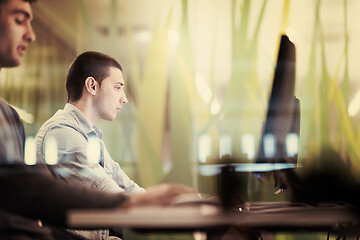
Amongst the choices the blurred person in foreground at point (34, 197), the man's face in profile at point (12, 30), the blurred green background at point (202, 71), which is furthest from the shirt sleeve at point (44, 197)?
the blurred green background at point (202, 71)

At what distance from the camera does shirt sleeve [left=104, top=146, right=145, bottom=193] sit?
7.27 ft

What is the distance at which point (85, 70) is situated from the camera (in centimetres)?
221

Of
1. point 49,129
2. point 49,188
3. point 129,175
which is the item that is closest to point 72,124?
point 49,129

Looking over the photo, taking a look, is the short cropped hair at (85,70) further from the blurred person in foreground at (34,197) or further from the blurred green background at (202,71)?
the blurred person in foreground at (34,197)

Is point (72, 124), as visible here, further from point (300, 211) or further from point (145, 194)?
point (300, 211)

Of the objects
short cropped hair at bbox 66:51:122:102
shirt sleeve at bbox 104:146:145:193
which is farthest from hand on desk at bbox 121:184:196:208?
short cropped hair at bbox 66:51:122:102

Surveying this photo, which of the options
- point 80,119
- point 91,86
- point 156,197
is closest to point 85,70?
point 91,86

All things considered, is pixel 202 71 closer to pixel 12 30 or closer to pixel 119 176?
pixel 119 176

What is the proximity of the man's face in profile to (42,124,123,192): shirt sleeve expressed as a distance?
47cm

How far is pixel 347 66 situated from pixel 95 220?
2.03 meters

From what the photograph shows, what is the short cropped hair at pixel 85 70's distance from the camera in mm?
2170

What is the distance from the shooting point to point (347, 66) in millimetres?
2496

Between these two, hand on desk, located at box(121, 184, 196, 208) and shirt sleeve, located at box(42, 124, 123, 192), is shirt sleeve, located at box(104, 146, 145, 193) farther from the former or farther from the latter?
hand on desk, located at box(121, 184, 196, 208)

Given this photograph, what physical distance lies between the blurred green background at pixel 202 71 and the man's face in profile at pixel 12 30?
22.6 inches
